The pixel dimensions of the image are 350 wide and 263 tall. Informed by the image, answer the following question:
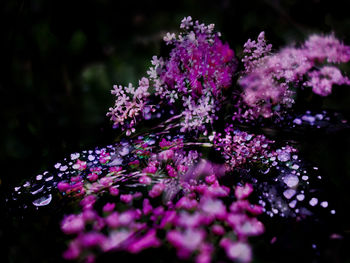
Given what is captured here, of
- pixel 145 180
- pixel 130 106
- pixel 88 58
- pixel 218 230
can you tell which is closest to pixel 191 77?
pixel 130 106

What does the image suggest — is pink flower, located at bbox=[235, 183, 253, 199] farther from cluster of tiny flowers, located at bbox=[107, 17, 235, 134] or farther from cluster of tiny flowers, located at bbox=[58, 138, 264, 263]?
cluster of tiny flowers, located at bbox=[107, 17, 235, 134]

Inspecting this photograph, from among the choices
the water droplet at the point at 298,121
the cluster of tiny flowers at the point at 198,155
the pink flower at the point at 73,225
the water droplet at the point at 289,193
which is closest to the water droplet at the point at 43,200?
the cluster of tiny flowers at the point at 198,155

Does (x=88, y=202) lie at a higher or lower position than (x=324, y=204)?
higher

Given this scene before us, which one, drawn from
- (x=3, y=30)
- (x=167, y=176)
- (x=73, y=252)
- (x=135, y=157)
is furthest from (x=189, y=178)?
(x=3, y=30)

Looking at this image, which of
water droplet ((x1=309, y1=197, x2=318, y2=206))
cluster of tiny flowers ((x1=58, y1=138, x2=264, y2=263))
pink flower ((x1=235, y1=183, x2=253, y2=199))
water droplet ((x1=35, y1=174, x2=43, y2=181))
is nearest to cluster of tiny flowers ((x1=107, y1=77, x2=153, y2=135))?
cluster of tiny flowers ((x1=58, y1=138, x2=264, y2=263))

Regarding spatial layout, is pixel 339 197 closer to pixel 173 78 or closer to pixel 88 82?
pixel 173 78

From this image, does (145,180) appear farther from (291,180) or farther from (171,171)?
(291,180)

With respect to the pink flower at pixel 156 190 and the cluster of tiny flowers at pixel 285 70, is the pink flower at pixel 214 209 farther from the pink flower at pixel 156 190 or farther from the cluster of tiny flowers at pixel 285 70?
the cluster of tiny flowers at pixel 285 70
